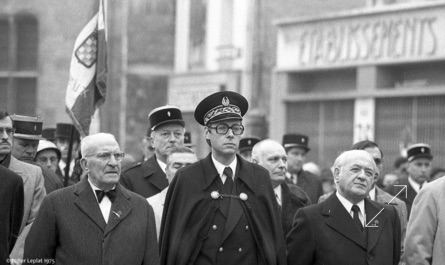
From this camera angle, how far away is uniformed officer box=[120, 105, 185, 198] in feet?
37.2

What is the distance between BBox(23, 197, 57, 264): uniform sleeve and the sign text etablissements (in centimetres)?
1400

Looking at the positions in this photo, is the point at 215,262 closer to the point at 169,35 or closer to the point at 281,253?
the point at 281,253

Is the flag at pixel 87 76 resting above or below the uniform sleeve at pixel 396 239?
above

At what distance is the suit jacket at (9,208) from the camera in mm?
9016

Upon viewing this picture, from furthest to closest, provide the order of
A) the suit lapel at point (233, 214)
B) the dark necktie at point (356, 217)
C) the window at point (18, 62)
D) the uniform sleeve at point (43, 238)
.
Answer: the window at point (18, 62)
the dark necktie at point (356, 217)
the suit lapel at point (233, 214)
the uniform sleeve at point (43, 238)

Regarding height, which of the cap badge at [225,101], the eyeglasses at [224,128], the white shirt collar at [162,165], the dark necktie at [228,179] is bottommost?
the white shirt collar at [162,165]

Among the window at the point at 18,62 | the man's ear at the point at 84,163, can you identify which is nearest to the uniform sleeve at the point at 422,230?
the man's ear at the point at 84,163

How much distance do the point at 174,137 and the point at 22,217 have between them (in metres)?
2.64

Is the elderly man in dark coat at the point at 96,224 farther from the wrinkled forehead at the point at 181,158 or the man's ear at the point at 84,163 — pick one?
the wrinkled forehead at the point at 181,158

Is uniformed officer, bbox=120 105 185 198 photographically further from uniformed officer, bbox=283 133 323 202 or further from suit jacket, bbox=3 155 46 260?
uniformed officer, bbox=283 133 323 202

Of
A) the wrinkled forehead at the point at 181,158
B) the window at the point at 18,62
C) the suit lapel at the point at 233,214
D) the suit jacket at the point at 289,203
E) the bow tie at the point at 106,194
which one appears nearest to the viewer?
the suit lapel at the point at 233,214

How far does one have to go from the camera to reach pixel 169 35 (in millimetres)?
31406

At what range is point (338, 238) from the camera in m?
9.14

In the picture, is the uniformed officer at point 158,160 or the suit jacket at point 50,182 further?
the uniformed officer at point 158,160
